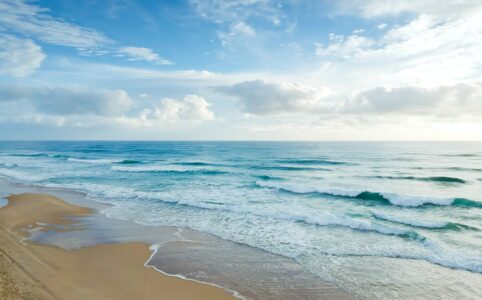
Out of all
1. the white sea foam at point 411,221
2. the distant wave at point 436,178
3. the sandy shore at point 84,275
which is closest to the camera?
the sandy shore at point 84,275

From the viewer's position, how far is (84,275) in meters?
7.84

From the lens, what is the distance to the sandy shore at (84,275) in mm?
6586

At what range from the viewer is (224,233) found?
11828mm

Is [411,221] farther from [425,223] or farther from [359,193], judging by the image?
[359,193]

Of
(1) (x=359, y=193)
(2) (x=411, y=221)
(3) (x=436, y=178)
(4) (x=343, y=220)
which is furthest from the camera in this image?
(3) (x=436, y=178)

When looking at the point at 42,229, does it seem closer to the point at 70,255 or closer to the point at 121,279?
the point at 70,255

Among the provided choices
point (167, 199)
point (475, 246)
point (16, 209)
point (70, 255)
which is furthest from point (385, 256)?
point (16, 209)

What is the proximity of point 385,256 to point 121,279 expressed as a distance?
25.8ft

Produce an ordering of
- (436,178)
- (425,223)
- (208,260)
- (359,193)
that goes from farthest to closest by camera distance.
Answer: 1. (436,178)
2. (359,193)
3. (425,223)
4. (208,260)

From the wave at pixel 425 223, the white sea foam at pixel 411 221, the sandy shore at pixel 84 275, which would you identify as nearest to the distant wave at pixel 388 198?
the white sea foam at pixel 411 221

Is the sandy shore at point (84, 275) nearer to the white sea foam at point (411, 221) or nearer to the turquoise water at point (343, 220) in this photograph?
the turquoise water at point (343, 220)

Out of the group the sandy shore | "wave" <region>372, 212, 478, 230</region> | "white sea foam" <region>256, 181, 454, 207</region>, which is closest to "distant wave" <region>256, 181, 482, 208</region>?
"white sea foam" <region>256, 181, 454, 207</region>

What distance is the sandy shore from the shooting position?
21.6ft

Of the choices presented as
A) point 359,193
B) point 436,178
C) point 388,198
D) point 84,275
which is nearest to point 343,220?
point 388,198
